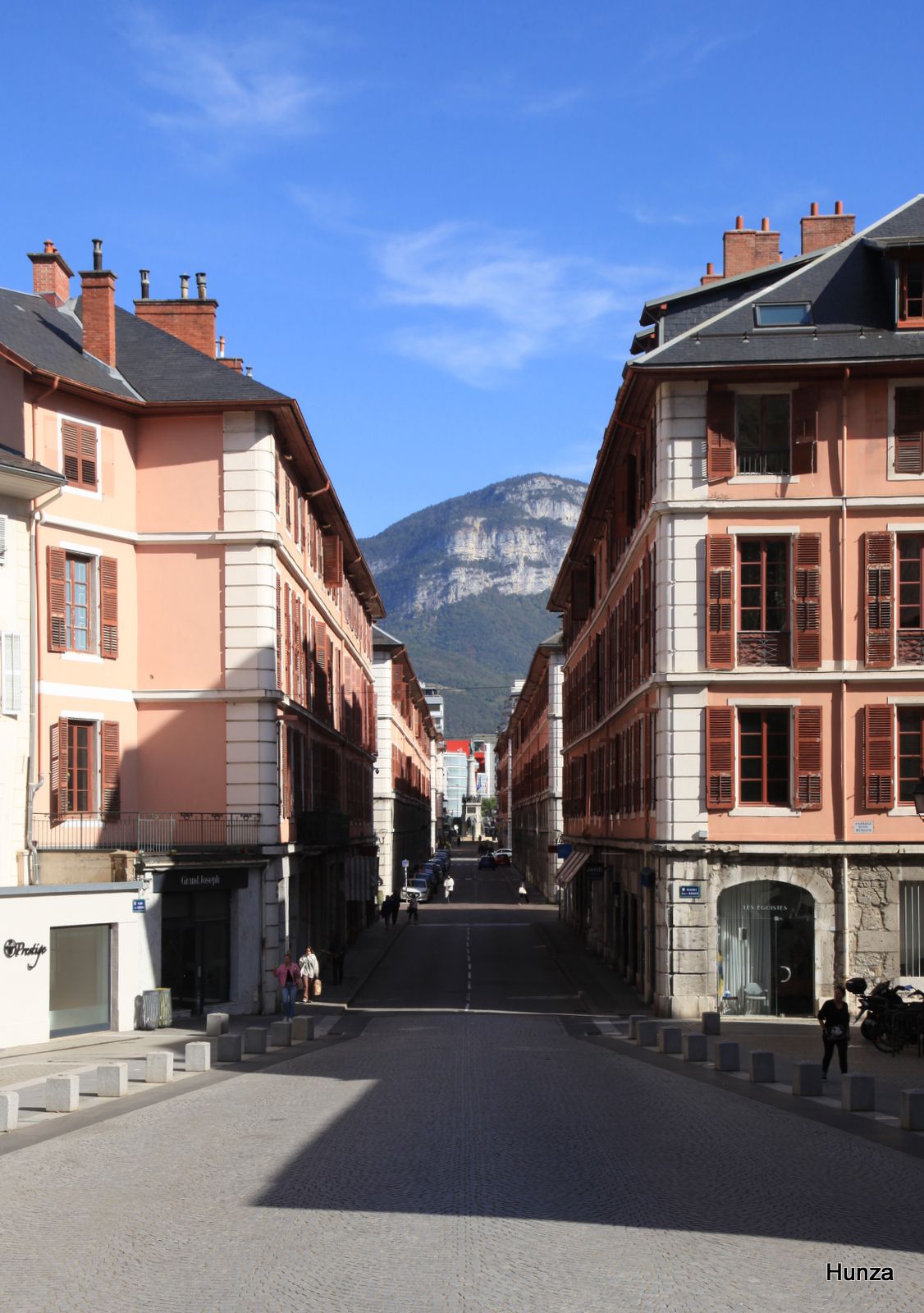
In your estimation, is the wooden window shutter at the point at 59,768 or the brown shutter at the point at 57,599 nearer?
the wooden window shutter at the point at 59,768

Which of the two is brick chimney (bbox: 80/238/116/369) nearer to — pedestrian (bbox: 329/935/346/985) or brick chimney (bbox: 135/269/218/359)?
brick chimney (bbox: 135/269/218/359)

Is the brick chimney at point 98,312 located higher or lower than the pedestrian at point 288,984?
higher

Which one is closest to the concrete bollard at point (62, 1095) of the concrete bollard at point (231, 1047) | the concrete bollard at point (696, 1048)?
the concrete bollard at point (231, 1047)

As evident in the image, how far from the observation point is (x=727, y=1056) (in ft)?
82.5

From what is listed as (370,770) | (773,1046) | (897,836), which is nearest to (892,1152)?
(773,1046)

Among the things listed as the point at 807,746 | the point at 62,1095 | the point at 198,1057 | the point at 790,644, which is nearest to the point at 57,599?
the point at 198,1057

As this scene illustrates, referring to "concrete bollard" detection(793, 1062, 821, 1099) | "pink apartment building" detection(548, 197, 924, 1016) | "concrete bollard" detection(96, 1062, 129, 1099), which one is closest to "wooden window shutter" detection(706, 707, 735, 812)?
"pink apartment building" detection(548, 197, 924, 1016)

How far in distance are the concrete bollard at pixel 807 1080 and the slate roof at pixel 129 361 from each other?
1978cm

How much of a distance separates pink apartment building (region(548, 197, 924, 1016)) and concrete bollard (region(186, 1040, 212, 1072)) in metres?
11.2

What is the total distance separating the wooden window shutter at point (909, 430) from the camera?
33.2 metres

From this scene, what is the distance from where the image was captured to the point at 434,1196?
1465 centimetres

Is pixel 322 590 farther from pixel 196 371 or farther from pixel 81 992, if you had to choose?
pixel 81 992

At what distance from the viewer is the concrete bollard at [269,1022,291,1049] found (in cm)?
2983

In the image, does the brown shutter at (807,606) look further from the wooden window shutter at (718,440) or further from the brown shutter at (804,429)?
the wooden window shutter at (718,440)
